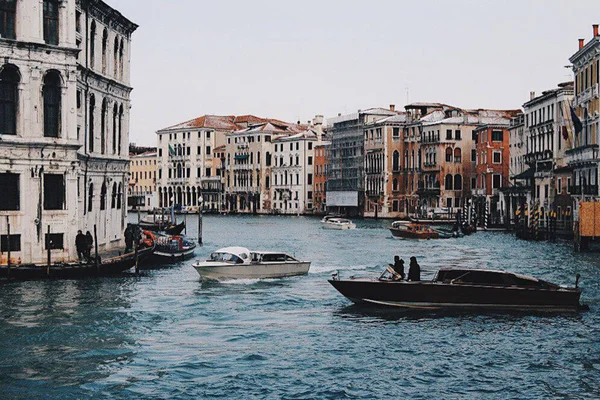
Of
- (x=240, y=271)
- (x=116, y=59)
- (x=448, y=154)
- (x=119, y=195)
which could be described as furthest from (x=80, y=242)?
(x=448, y=154)

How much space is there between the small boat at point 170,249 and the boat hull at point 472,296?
15.0 m

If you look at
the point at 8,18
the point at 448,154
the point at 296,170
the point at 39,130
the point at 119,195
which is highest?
the point at 8,18

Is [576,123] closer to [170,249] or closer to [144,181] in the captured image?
[170,249]

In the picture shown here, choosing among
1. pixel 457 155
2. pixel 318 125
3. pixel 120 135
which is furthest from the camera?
pixel 318 125

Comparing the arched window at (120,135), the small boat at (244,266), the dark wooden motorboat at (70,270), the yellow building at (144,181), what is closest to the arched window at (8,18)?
the dark wooden motorboat at (70,270)

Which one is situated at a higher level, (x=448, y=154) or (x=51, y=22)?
(x=51, y=22)

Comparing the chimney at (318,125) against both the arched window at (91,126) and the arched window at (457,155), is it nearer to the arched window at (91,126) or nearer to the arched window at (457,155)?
the arched window at (457,155)

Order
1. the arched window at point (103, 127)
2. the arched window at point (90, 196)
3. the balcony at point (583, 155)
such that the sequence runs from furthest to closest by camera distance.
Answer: the balcony at point (583, 155) → the arched window at point (103, 127) → the arched window at point (90, 196)

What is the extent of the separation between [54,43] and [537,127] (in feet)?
147

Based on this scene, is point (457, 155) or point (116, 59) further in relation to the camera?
point (457, 155)

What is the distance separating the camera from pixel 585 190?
50.2 metres

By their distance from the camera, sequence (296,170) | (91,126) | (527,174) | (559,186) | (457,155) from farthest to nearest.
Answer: (296,170) → (457,155) → (527,174) → (559,186) → (91,126)

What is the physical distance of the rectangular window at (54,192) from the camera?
98.0 feet

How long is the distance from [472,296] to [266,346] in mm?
6343
